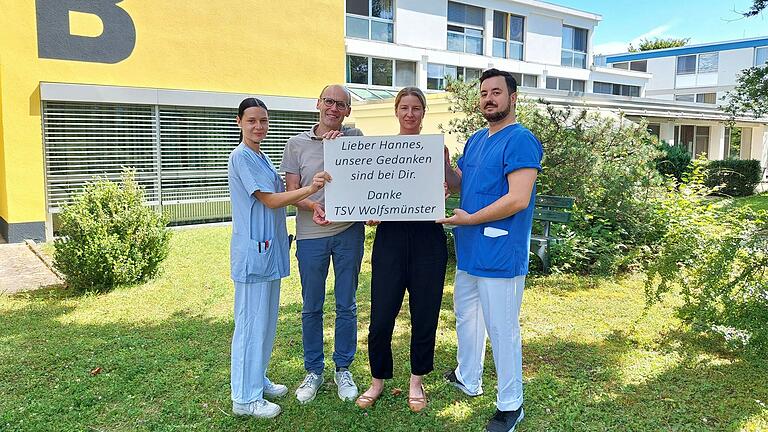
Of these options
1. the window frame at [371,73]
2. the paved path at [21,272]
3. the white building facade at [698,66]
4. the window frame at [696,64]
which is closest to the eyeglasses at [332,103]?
the paved path at [21,272]

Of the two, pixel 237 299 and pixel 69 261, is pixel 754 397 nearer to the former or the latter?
pixel 237 299

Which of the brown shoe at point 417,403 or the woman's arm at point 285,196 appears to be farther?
the brown shoe at point 417,403

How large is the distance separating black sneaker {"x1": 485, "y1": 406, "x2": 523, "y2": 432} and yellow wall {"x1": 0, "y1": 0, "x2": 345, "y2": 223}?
31.0ft

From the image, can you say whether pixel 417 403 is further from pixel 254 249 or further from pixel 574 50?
pixel 574 50

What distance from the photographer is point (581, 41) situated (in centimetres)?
2933

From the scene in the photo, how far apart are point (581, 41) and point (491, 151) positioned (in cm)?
2929

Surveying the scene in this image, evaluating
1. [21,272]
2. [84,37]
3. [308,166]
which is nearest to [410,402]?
[308,166]

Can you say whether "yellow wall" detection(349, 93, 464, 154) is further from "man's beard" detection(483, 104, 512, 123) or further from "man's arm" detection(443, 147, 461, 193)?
"man's beard" detection(483, 104, 512, 123)

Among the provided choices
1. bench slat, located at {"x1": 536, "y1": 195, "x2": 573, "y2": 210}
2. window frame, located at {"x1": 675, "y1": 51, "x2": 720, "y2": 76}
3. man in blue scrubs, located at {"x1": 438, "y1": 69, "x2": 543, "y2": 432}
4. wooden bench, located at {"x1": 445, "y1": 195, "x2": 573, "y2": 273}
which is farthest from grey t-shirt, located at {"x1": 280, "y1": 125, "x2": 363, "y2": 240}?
window frame, located at {"x1": 675, "y1": 51, "x2": 720, "y2": 76}

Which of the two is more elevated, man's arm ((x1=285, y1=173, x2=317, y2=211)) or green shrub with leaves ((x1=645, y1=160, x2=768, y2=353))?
man's arm ((x1=285, y1=173, x2=317, y2=211))

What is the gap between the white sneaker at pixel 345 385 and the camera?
3.72m

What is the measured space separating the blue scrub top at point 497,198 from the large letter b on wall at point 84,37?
9.32 m

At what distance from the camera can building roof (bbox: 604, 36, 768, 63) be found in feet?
112

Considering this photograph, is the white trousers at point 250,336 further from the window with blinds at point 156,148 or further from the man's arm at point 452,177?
the window with blinds at point 156,148
